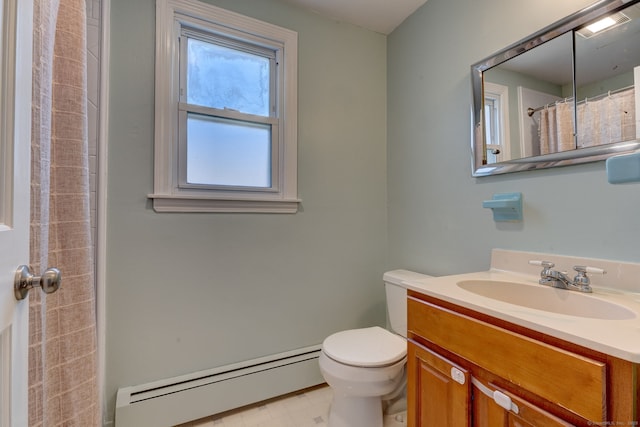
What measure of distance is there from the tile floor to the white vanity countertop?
0.93 meters

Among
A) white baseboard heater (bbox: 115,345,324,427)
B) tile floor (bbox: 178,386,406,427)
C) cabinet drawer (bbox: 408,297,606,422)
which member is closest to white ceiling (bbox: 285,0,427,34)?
cabinet drawer (bbox: 408,297,606,422)

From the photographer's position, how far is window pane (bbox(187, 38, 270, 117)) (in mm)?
1559

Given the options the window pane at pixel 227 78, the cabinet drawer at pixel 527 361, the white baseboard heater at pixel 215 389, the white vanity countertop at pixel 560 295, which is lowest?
the white baseboard heater at pixel 215 389

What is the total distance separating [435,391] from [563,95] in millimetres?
1181

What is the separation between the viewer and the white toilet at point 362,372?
124 centimetres

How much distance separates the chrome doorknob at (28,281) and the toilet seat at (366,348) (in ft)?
3.47

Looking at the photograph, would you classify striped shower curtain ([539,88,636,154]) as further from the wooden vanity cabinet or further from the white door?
the white door

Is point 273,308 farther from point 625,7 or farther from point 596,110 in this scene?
point 625,7

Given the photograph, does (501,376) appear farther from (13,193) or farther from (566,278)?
(13,193)

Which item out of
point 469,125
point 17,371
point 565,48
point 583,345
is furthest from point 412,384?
point 565,48

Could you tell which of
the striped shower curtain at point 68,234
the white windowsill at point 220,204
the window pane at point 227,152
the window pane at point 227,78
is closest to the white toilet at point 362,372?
the white windowsill at point 220,204

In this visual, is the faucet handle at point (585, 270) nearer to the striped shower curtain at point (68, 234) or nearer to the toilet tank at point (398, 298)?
the toilet tank at point (398, 298)

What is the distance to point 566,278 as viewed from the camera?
1001mm

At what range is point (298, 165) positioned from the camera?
176 centimetres
